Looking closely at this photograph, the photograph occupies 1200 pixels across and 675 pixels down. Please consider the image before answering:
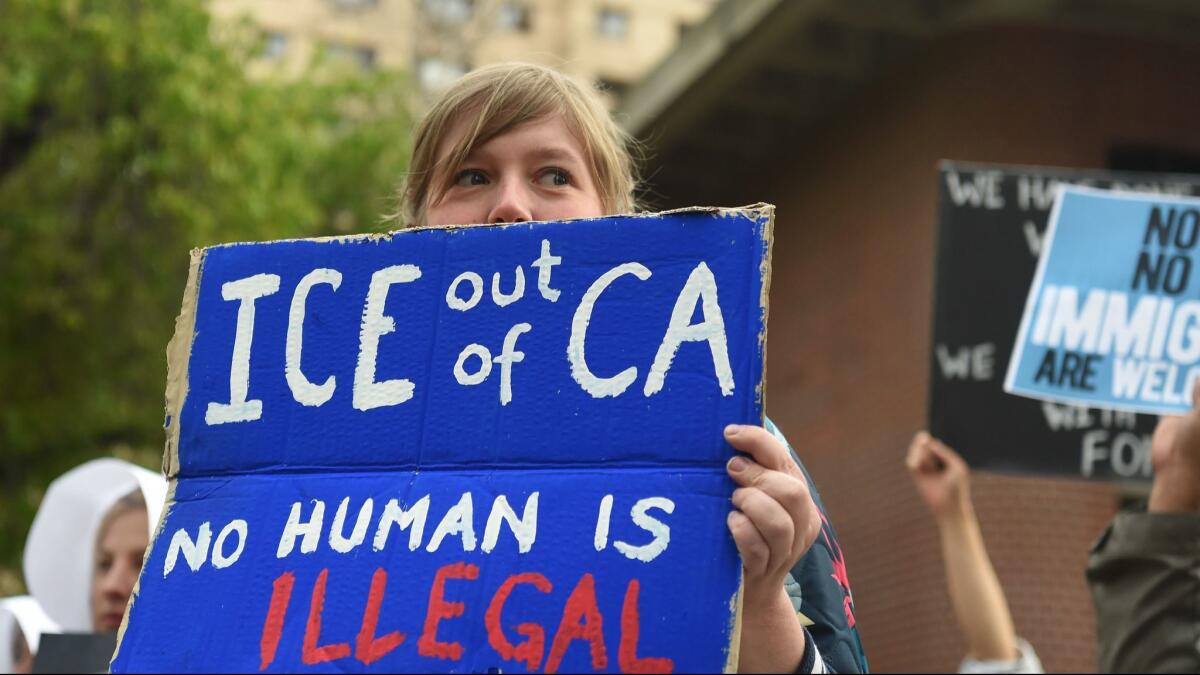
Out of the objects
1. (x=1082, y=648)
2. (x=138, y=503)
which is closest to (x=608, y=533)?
(x=138, y=503)

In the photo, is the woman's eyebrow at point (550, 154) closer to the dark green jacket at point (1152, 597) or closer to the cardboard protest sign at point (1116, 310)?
the dark green jacket at point (1152, 597)

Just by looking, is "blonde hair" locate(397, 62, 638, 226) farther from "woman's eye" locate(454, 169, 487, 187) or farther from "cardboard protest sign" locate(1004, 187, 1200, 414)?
"cardboard protest sign" locate(1004, 187, 1200, 414)

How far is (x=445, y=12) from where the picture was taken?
26.1 metres

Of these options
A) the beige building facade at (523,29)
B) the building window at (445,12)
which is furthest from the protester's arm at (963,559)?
the beige building facade at (523,29)

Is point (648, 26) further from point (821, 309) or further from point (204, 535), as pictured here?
point (204, 535)

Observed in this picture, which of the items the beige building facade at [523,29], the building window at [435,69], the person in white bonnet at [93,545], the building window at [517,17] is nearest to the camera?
the person in white bonnet at [93,545]

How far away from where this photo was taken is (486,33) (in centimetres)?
2588

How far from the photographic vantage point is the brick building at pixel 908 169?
8.60 m

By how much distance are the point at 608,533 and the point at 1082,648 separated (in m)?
7.04

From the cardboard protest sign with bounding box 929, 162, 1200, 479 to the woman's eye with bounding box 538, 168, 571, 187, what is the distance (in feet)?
8.02

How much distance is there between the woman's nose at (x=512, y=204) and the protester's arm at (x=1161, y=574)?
4.11 ft

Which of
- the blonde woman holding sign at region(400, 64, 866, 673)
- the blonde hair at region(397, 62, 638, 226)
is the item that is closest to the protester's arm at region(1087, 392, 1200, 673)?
the blonde woman holding sign at region(400, 64, 866, 673)

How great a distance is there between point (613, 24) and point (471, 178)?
143ft

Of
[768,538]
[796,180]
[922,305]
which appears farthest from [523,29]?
[768,538]
